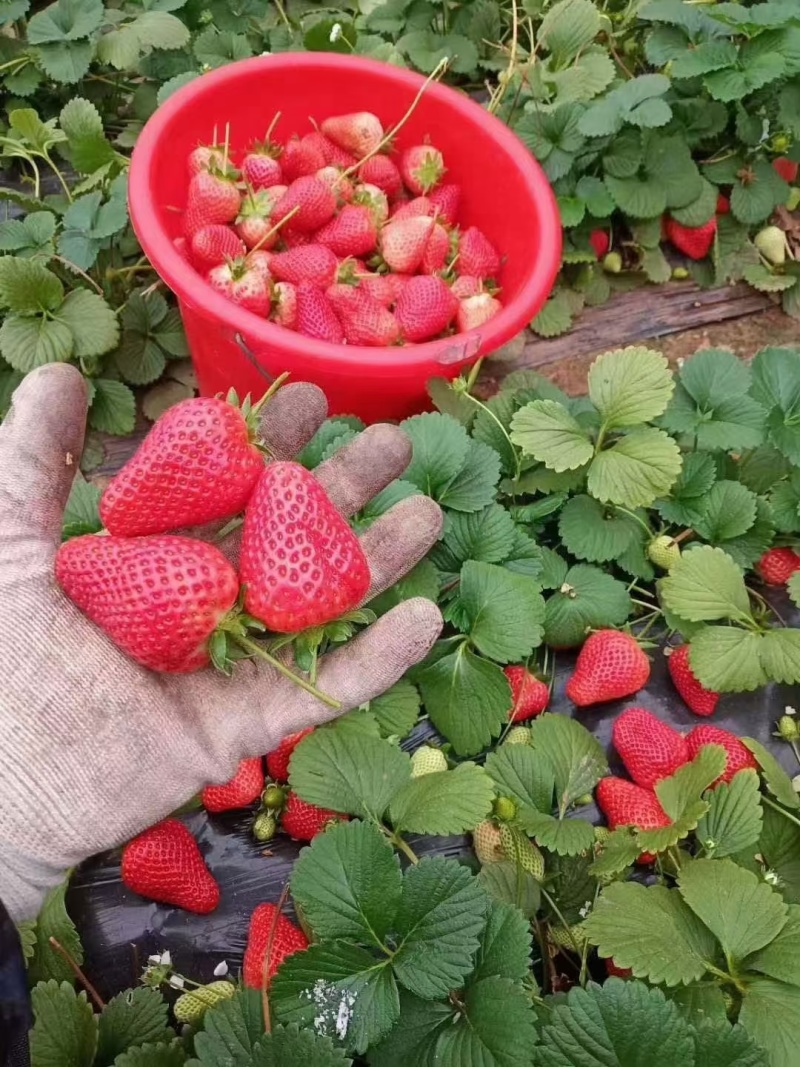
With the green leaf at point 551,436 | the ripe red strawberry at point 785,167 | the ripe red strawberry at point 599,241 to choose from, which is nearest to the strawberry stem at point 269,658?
the green leaf at point 551,436

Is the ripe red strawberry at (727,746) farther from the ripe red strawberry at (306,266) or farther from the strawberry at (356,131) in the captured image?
the strawberry at (356,131)

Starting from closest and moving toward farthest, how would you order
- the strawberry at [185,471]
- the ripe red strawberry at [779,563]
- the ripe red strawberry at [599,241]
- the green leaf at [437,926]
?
the green leaf at [437,926] < the strawberry at [185,471] < the ripe red strawberry at [779,563] < the ripe red strawberry at [599,241]

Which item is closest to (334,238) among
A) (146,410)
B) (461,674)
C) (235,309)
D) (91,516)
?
(235,309)

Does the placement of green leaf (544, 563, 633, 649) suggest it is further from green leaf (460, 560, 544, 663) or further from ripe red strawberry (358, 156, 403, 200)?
ripe red strawberry (358, 156, 403, 200)

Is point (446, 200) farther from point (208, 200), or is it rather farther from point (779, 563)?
point (779, 563)

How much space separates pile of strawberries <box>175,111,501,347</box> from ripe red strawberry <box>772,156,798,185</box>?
2.80ft

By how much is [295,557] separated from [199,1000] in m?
0.50

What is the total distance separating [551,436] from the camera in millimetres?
1208

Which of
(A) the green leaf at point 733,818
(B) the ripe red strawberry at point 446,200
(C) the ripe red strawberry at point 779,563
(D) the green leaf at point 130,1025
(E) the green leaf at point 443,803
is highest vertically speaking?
(B) the ripe red strawberry at point 446,200

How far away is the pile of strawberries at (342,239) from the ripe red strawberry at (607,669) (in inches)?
24.5

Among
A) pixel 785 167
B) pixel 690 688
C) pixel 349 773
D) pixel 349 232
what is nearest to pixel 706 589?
pixel 690 688

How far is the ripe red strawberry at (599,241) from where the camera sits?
6.29 ft

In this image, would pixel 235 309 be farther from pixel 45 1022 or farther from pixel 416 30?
pixel 416 30

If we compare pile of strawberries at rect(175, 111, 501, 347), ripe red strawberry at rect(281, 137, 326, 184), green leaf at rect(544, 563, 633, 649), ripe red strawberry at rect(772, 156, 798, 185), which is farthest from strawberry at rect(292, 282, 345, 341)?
ripe red strawberry at rect(772, 156, 798, 185)
